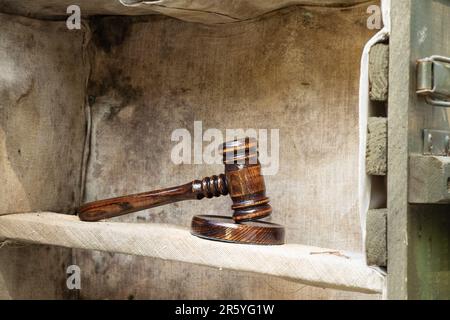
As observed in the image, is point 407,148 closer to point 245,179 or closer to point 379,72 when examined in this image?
point 379,72

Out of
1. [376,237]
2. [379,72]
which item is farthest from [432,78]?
[376,237]

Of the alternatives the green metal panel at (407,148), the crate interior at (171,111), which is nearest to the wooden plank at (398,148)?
the green metal panel at (407,148)

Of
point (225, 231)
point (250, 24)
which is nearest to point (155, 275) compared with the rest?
point (225, 231)

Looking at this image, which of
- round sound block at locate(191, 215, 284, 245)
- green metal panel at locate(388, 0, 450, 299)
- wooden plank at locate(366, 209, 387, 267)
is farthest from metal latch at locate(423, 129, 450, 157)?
round sound block at locate(191, 215, 284, 245)

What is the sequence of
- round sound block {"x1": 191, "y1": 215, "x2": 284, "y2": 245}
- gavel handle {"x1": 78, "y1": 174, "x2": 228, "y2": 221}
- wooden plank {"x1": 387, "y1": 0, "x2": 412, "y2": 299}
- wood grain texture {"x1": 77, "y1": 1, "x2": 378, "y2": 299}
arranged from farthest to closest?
wood grain texture {"x1": 77, "y1": 1, "x2": 378, "y2": 299}
gavel handle {"x1": 78, "y1": 174, "x2": 228, "y2": 221}
round sound block {"x1": 191, "y1": 215, "x2": 284, "y2": 245}
wooden plank {"x1": 387, "y1": 0, "x2": 412, "y2": 299}

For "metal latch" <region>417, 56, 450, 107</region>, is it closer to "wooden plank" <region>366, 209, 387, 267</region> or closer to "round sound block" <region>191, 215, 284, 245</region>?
"wooden plank" <region>366, 209, 387, 267</region>

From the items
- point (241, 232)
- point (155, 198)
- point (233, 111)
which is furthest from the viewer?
point (233, 111)

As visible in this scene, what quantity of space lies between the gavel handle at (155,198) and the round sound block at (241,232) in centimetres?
8

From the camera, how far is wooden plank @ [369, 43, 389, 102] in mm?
1075

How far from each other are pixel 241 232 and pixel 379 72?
393mm

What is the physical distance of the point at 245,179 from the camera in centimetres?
131

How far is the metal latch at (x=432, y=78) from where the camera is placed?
106 cm

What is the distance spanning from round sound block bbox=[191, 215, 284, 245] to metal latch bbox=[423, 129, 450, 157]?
12.9 inches

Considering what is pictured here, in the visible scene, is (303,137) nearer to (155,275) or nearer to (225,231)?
(225,231)
